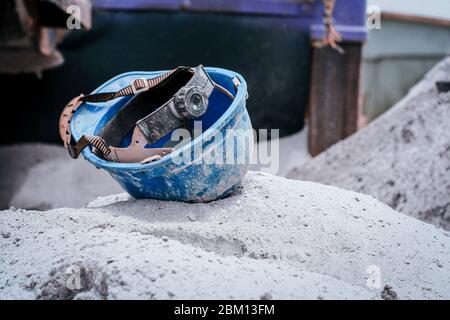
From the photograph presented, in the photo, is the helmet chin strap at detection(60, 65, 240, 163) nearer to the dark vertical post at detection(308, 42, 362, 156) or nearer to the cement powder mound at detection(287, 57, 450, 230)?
the cement powder mound at detection(287, 57, 450, 230)

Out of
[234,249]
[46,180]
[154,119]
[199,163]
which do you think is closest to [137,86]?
[154,119]

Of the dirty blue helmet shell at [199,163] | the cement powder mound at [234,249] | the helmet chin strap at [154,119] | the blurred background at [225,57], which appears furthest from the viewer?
the blurred background at [225,57]

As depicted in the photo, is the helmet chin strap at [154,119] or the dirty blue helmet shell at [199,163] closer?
the dirty blue helmet shell at [199,163]

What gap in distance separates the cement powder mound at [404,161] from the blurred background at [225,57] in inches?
22.2

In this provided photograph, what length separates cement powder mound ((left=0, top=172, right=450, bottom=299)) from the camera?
1115 millimetres

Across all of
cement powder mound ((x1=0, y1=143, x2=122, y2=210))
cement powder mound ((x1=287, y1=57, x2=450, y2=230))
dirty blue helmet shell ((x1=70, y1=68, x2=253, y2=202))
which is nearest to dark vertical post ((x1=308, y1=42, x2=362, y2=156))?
cement powder mound ((x1=287, y1=57, x2=450, y2=230))

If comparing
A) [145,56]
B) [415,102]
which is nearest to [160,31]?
[145,56]

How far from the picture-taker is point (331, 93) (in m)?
3.88

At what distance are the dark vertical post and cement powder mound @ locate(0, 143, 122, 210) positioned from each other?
5.14 feet

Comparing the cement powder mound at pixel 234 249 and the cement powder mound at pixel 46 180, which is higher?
the cement powder mound at pixel 234 249

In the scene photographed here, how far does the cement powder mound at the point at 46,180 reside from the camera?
10.9ft

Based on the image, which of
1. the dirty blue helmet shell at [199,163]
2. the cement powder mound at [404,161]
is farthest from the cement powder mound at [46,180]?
the dirty blue helmet shell at [199,163]

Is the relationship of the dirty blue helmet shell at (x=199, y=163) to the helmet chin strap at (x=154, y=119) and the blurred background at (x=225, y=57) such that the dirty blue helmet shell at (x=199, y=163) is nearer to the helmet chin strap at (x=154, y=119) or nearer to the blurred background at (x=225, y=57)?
the helmet chin strap at (x=154, y=119)

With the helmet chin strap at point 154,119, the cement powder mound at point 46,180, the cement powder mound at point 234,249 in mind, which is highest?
the helmet chin strap at point 154,119
